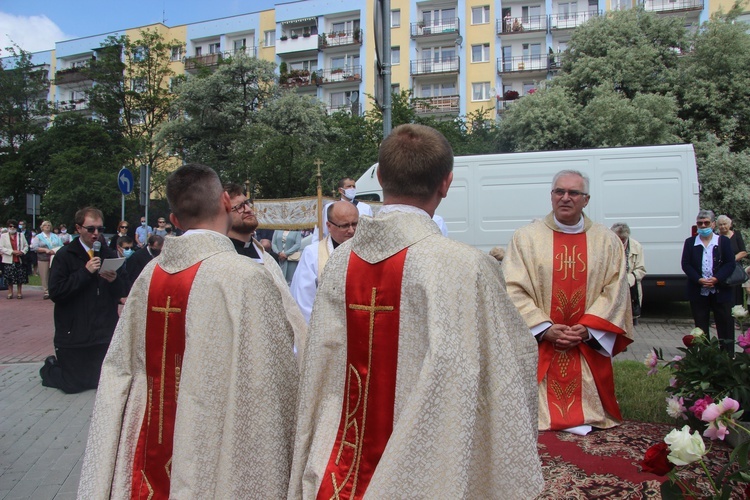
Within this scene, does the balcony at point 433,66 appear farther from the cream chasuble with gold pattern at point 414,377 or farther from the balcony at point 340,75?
the cream chasuble with gold pattern at point 414,377

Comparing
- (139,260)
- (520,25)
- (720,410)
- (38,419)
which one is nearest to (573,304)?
(720,410)

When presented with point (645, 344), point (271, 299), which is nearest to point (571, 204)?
point (271, 299)

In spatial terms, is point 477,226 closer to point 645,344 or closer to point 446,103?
point 645,344

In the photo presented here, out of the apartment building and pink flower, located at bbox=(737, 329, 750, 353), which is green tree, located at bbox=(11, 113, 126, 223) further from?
pink flower, located at bbox=(737, 329, 750, 353)

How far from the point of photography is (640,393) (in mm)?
6121

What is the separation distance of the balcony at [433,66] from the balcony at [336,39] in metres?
4.46

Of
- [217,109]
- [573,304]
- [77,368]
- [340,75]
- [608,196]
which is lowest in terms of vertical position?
[77,368]

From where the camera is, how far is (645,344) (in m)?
9.62

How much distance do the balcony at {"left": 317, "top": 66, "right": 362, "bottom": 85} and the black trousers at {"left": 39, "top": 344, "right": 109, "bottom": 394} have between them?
37602 millimetres

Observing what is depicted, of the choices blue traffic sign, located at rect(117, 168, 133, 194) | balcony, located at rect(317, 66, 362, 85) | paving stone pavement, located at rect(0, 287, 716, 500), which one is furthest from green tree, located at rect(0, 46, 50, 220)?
paving stone pavement, located at rect(0, 287, 716, 500)

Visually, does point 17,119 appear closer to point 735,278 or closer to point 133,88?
point 133,88

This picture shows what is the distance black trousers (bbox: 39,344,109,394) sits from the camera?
22.2 ft

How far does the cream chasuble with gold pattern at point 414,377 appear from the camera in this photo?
1908 millimetres

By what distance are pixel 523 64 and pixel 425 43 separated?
649cm
